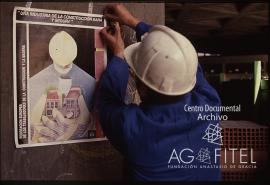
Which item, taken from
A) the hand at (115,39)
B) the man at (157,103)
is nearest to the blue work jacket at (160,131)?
the man at (157,103)

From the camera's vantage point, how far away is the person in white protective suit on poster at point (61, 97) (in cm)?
244

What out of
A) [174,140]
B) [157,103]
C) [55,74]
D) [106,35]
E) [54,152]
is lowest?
[54,152]

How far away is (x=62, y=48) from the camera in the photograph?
8.15ft

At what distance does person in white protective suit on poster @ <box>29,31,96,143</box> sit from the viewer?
2438 millimetres

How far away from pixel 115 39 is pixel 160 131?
78 centimetres

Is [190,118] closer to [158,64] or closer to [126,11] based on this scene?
[158,64]

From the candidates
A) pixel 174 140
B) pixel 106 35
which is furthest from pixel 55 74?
pixel 174 140

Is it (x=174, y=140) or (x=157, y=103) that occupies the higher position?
(x=157, y=103)

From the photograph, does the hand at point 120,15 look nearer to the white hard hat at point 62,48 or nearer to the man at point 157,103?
the man at point 157,103

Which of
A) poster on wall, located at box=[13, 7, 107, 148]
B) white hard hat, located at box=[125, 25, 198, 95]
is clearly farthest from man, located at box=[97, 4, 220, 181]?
poster on wall, located at box=[13, 7, 107, 148]

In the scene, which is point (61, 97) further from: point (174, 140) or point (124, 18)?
point (174, 140)

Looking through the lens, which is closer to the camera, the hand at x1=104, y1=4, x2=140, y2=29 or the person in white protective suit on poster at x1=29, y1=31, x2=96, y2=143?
the person in white protective suit on poster at x1=29, y1=31, x2=96, y2=143

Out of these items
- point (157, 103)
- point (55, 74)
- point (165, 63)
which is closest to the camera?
point (165, 63)

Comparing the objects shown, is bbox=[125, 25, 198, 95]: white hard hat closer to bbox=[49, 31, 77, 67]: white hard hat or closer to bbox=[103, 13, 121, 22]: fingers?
bbox=[103, 13, 121, 22]: fingers
